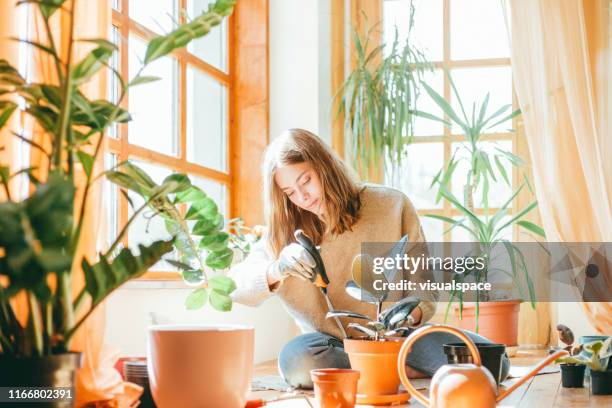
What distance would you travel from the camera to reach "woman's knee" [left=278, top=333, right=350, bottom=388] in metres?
2.60

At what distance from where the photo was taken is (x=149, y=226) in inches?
121

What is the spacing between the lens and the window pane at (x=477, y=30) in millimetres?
4430

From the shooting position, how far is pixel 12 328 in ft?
4.18

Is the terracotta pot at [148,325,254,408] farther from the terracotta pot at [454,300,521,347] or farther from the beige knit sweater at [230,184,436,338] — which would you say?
the terracotta pot at [454,300,521,347]

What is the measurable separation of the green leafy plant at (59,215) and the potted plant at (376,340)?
0.65m

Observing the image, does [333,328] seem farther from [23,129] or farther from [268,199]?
[23,129]

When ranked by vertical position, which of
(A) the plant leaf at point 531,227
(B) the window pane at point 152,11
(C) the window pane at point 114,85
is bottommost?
(A) the plant leaf at point 531,227

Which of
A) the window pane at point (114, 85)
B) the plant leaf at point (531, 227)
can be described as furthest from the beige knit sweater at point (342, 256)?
the plant leaf at point (531, 227)

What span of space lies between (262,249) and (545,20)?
78.8 inches

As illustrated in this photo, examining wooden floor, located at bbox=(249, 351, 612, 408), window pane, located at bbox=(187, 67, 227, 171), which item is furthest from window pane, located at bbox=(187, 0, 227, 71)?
wooden floor, located at bbox=(249, 351, 612, 408)

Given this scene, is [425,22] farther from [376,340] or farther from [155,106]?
[376,340]

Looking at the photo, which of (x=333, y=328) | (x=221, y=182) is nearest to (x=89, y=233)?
(x=333, y=328)

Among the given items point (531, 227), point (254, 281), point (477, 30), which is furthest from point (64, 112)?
point (477, 30)

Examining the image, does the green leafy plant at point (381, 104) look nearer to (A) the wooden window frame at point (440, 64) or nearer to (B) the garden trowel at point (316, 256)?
(A) the wooden window frame at point (440, 64)
